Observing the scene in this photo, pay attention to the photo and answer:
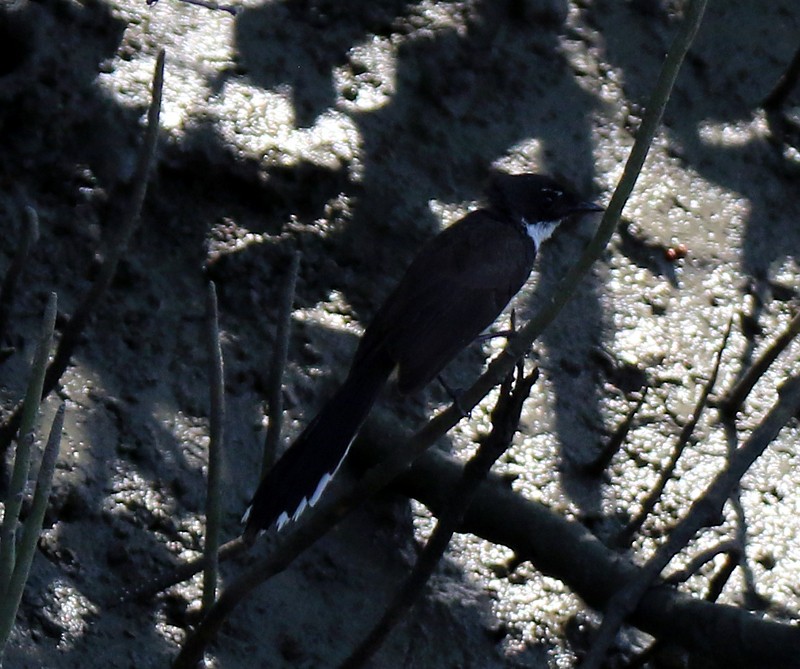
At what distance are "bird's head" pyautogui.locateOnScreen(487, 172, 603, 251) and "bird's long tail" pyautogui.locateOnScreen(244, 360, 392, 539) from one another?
4.27 ft

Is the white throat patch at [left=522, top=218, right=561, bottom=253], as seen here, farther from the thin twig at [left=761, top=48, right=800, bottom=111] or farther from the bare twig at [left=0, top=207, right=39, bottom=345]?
the thin twig at [left=761, top=48, right=800, bottom=111]

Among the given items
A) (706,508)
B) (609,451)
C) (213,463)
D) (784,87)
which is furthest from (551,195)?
(213,463)

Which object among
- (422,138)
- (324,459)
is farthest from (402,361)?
(422,138)

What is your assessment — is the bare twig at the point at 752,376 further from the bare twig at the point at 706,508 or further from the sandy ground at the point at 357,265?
the bare twig at the point at 706,508

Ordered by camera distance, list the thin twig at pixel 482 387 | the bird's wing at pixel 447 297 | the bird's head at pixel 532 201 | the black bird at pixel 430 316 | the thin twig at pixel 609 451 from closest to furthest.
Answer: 1. the thin twig at pixel 482 387
2. the black bird at pixel 430 316
3. the bird's wing at pixel 447 297
4. the thin twig at pixel 609 451
5. the bird's head at pixel 532 201

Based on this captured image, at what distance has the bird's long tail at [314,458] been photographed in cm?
383

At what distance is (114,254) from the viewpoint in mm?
4133

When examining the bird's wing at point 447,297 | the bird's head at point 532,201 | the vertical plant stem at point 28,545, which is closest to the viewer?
the vertical plant stem at point 28,545

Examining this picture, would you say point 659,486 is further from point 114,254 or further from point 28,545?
point 28,545

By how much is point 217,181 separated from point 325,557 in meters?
1.80

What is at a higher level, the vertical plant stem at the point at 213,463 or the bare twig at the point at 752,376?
the bare twig at the point at 752,376

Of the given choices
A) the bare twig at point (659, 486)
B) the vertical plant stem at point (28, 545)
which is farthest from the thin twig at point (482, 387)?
the bare twig at point (659, 486)

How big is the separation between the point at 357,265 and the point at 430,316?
1.29 meters

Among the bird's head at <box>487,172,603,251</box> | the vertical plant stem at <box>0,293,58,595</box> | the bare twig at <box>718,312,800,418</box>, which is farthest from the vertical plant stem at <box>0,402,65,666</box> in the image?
the bare twig at <box>718,312,800,418</box>
